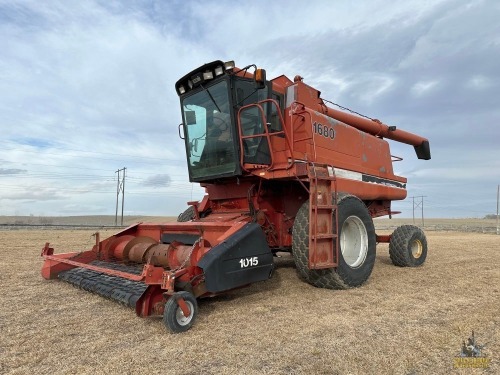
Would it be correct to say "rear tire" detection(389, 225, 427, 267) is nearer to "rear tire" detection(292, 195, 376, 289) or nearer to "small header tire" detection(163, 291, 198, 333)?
"rear tire" detection(292, 195, 376, 289)

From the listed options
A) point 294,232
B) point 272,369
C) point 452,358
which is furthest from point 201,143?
point 452,358

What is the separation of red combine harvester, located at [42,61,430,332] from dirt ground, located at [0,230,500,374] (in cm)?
34

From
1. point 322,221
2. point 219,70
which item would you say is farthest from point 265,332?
point 219,70

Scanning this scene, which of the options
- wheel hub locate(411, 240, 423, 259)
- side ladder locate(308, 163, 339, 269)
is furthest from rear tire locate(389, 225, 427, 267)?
side ladder locate(308, 163, 339, 269)

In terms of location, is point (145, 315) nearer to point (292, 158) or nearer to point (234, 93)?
point (292, 158)

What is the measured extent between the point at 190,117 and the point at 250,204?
70.3 inches

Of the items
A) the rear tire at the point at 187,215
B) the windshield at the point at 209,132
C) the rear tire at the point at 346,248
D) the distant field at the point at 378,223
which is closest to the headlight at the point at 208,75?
the windshield at the point at 209,132

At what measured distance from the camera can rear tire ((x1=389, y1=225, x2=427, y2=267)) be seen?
308 inches

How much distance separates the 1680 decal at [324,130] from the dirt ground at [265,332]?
2.42m

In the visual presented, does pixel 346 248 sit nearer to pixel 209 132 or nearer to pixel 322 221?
pixel 322 221

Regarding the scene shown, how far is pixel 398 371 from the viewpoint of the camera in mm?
2805

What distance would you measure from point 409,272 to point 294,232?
3344mm

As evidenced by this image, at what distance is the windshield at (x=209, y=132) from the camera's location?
18.4 ft

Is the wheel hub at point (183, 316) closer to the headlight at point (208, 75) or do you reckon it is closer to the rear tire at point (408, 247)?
the headlight at point (208, 75)
